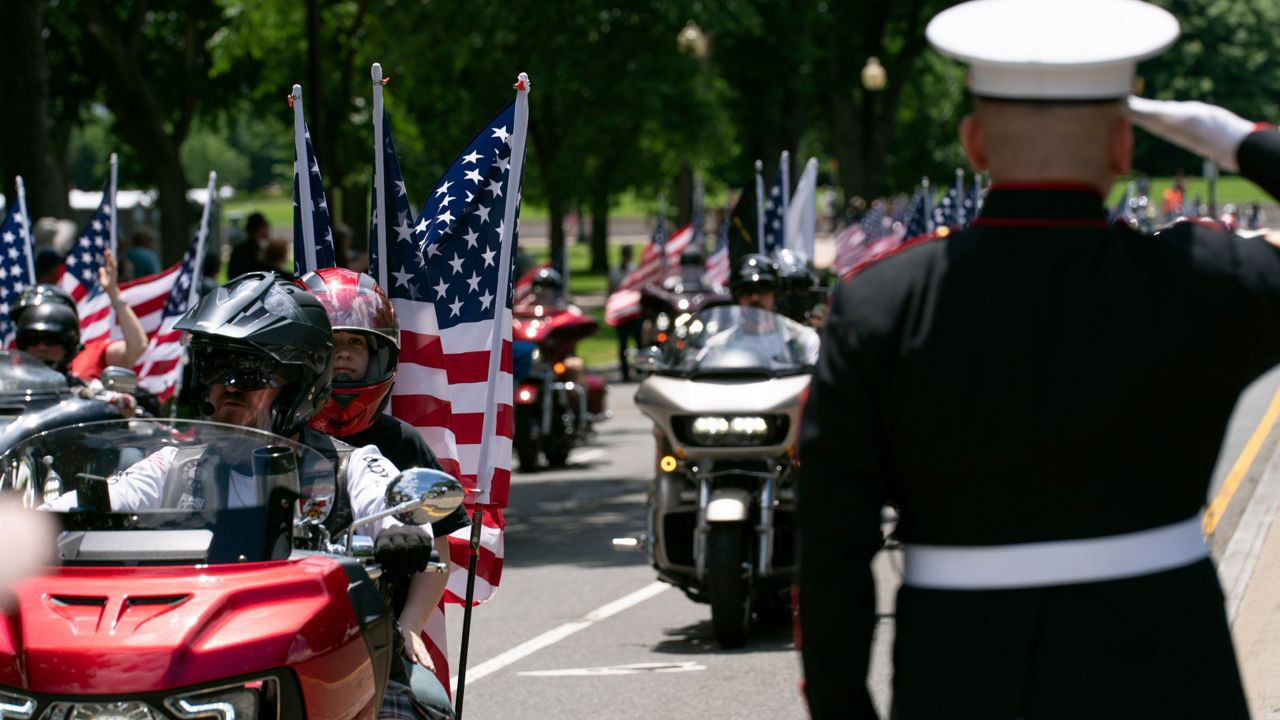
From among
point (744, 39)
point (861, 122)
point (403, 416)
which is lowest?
point (861, 122)

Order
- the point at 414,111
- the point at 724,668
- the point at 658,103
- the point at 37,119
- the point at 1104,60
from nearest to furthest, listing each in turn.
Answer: the point at 1104,60, the point at 724,668, the point at 37,119, the point at 658,103, the point at 414,111

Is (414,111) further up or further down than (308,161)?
further down

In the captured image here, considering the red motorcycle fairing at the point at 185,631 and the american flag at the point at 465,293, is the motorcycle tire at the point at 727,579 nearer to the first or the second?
the american flag at the point at 465,293

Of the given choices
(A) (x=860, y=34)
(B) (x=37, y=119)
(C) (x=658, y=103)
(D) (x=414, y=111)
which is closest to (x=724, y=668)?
(B) (x=37, y=119)

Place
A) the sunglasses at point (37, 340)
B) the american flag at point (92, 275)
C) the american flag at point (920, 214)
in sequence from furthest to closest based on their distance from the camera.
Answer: the american flag at point (920, 214), the american flag at point (92, 275), the sunglasses at point (37, 340)

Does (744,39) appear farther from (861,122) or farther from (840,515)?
(840,515)

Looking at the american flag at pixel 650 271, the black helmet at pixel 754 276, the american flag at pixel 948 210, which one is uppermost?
the black helmet at pixel 754 276

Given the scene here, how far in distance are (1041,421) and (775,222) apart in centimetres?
1411

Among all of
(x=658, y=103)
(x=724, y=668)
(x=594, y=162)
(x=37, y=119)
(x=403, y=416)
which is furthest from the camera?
(x=594, y=162)

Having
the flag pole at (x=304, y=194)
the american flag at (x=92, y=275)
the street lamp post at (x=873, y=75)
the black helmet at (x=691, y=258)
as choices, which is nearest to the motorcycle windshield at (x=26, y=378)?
the flag pole at (x=304, y=194)

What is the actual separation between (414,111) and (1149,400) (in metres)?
33.1

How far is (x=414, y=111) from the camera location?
1394 inches

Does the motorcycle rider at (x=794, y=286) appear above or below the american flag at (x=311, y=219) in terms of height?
below

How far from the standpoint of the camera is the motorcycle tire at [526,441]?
56.3ft
